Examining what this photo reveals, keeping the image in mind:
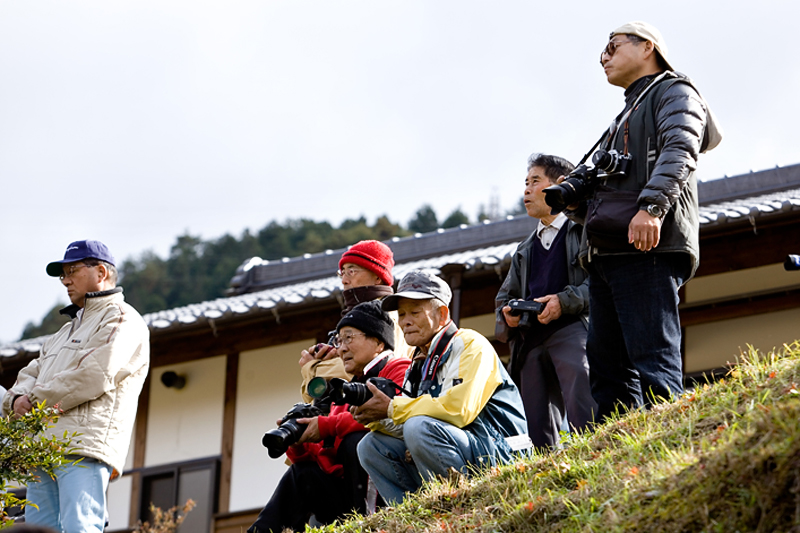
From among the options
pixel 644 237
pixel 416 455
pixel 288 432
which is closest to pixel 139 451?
pixel 288 432

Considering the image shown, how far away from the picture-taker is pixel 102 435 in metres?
5.59

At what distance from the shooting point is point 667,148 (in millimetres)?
4863

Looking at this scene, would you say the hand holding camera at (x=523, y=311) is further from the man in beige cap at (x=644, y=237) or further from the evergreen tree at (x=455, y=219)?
the evergreen tree at (x=455, y=219)

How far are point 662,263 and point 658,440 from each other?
37.8 inches

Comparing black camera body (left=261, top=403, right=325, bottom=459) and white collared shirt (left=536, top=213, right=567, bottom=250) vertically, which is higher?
white collared shirt (left=536, top=213, right=567, bottom=250)

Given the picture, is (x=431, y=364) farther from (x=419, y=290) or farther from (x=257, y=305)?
(x=257, y=305)

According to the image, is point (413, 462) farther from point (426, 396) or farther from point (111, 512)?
point (111, 512)

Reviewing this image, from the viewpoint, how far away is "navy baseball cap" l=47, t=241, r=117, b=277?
6215mm

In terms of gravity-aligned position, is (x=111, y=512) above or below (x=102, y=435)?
below

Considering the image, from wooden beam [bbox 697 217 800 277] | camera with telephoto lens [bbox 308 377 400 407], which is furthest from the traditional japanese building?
camera with telephoto lens [bbox 308 377 400 407]

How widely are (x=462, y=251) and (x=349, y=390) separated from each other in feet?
27.0

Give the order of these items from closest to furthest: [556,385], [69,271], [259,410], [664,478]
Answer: [664,478] → [556,385] → [69,271] → [259,410]

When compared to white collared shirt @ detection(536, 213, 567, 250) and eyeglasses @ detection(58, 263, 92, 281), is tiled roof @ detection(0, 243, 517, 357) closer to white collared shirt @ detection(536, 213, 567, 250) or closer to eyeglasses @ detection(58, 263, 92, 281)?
white collared shirt @ detection(536, 213, 567, 250)

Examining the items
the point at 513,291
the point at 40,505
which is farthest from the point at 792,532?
the point at 40,505
